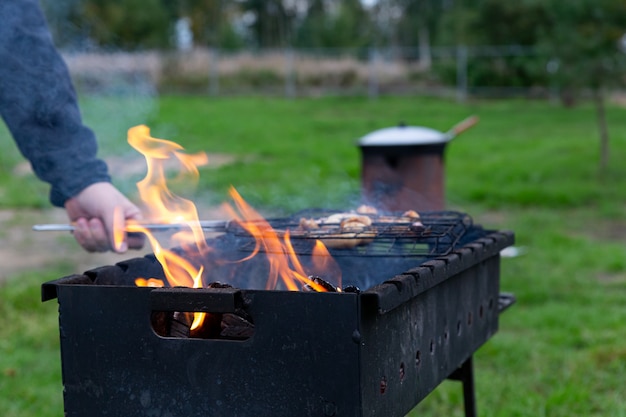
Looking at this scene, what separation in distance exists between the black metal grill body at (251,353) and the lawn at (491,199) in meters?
1.56

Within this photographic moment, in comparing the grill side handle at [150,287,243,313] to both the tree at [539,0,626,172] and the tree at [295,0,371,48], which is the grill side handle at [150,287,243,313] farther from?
the tree at [295,0,371,48]

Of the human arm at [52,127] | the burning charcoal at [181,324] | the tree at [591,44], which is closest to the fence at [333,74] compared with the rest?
the tree at [591,44]

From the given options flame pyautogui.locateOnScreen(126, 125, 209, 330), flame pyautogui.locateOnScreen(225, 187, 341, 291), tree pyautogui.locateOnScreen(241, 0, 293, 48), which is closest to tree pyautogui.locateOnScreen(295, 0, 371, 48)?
tree pyautogui.locateOnScreen(241, 0, 293, 48)

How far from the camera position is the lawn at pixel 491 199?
4.17m

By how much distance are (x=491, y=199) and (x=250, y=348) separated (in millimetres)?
7708

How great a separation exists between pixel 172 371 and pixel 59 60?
136 cm

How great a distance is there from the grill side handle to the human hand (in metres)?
0.74

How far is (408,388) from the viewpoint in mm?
2072

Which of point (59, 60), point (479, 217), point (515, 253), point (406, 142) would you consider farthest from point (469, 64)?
point (59, 60)

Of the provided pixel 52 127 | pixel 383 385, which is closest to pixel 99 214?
pixel 52 127

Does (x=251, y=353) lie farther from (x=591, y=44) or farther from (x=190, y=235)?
(x=591, y=44)

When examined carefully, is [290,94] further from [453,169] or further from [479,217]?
[479,217]

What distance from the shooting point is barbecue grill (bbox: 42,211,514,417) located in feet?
5.75

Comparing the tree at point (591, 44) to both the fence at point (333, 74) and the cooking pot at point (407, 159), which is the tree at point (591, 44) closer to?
the cooking pot at point (407, 159)
